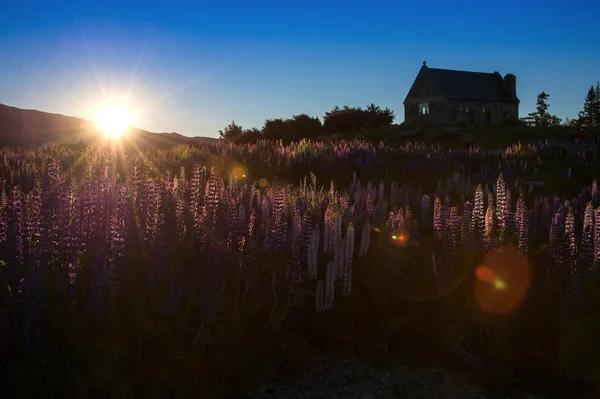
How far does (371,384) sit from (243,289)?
125 cm

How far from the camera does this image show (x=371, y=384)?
4363 mm

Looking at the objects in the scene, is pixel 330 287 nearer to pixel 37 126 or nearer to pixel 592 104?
pixel 37 126

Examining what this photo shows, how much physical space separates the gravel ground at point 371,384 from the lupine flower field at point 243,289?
7.4 inches

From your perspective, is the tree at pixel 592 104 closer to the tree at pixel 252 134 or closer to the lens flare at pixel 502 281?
the tree at pixel 252 134

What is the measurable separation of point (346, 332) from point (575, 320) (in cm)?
Result: 183

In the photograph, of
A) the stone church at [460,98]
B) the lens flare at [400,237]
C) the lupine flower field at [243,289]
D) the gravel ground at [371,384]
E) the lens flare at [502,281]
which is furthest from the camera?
the stone church at [460,98]

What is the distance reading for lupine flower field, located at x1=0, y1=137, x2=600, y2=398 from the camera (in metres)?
3.30

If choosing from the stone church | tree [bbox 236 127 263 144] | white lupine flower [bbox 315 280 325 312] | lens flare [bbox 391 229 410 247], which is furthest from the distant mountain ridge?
white lupine flower [bbox 315 280 325 312]

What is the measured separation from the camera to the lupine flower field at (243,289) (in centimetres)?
330

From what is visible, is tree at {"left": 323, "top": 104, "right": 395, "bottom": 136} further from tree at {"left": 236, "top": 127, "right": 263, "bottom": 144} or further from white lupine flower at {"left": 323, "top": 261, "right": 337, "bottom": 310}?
white lupine flower at {"left": 323, "top": 261, "right": 337, "bottom": 310}

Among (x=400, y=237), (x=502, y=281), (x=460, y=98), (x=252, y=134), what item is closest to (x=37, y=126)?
(x=252, y=134)

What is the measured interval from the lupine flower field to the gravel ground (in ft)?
0.61

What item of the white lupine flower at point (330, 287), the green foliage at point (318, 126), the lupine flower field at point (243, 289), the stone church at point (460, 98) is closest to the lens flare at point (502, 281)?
the lupine flower field at point (243, 289)

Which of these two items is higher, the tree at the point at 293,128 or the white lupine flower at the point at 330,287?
the tree at the point at 293,128
